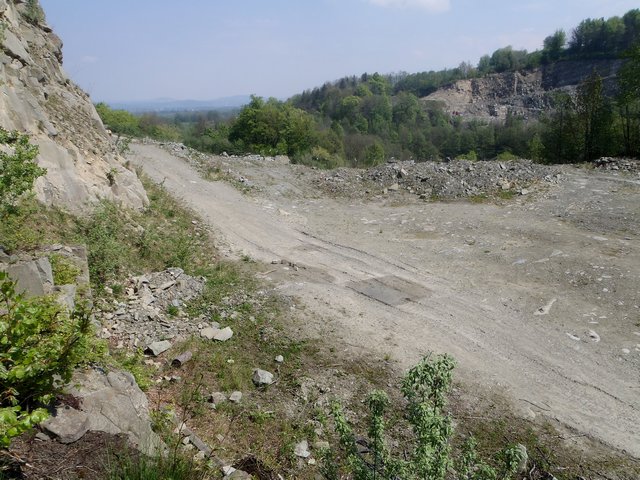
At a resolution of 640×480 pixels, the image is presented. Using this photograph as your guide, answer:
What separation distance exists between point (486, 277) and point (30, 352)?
1009 centimetres

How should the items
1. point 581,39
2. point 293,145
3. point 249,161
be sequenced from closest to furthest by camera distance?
point 249,161
point 293,145
point 581,39

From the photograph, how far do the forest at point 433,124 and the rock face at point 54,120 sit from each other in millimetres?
14159

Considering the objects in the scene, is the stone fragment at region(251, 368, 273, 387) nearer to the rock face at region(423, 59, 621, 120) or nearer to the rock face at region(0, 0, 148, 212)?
the rock face at region(0, 0, 148, 212)

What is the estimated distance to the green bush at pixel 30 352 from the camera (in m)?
3.18

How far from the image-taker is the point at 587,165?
20422mm

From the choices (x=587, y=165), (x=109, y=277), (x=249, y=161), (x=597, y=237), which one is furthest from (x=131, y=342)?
(x=587, y=165)

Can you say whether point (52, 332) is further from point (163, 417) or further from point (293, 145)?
point (293, 145)

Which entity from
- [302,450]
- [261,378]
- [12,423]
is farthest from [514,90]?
[12,423]

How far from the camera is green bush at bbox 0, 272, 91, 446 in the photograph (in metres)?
3.18

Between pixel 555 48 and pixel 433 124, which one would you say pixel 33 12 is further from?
pixel 555 48

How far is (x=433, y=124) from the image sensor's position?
108 meters

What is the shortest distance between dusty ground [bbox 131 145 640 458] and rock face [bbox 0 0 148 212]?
3.24 m

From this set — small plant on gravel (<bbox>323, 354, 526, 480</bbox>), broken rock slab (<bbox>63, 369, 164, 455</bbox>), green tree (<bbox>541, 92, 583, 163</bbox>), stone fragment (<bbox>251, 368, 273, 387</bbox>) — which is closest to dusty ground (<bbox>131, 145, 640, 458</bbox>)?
stone fragment (<bbox>251, 368, 273, 387</bbox>)

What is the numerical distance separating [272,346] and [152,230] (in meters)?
5.58
